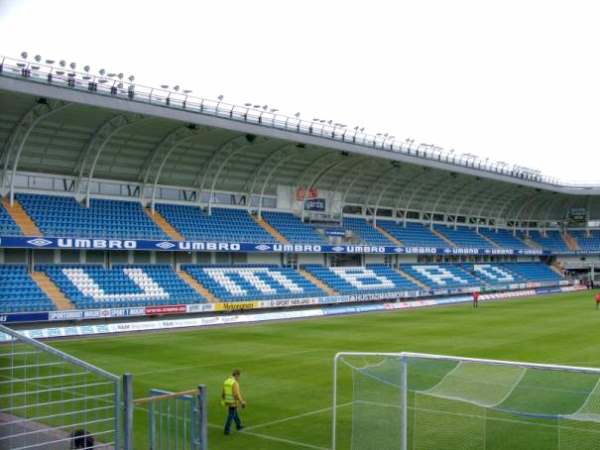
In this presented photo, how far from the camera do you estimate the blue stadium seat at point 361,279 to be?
2151 inches

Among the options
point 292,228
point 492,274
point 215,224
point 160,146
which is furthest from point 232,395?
point 492,274

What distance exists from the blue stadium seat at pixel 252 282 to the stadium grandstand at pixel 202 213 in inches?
6.6

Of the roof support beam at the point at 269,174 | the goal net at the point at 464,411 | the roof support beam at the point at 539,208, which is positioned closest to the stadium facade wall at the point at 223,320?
the roof support beam at the point at 269,174

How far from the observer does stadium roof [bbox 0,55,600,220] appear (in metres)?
35.9

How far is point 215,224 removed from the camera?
49.5 metres

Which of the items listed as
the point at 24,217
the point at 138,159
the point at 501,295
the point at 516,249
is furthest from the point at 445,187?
the point at 24,217

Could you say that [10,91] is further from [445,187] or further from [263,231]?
Answer: [445,187]

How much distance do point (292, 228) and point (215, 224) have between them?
8.67 metres

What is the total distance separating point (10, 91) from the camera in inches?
1259

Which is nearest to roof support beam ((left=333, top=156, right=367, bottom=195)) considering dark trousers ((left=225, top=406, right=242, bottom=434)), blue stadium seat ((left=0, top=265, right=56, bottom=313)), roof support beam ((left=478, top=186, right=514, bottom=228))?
roof support beam ((left=478, top=186, right=514, bottom=228))

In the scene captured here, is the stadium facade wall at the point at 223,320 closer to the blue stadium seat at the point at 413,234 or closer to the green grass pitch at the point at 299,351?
the green grass pitch at the point at 299,351

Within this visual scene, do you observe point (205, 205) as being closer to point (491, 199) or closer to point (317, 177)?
point (317, 177)

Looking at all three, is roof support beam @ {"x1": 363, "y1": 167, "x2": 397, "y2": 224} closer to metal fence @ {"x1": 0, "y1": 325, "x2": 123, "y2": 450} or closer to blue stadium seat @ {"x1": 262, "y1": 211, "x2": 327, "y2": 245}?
blue stadium seat @ {"x1": 262, "y1": 211, "x2": 327, "y2": 245}

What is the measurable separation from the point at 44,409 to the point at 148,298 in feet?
74.2
